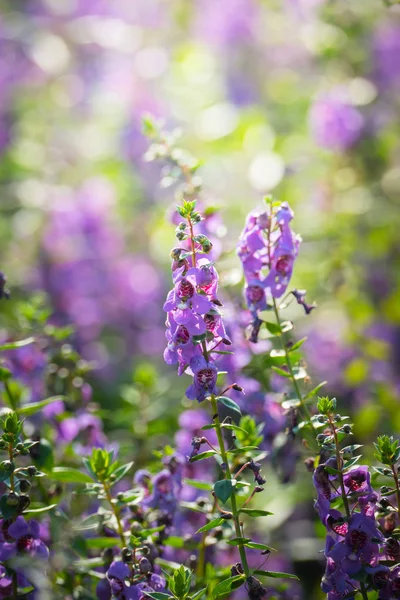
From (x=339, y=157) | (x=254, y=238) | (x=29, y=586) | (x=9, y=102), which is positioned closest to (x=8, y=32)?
(x=9, y=102)

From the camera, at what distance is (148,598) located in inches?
49.1

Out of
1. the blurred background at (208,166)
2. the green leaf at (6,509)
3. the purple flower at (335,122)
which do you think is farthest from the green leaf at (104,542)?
the purple flower at (335,122)

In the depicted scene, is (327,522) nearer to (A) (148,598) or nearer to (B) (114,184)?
(A) (148,598)

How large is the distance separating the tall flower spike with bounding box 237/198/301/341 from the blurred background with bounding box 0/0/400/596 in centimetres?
101

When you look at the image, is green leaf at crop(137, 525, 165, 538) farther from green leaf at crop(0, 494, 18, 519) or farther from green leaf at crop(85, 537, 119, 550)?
green leaf at crop(0, 494, 18, 519)

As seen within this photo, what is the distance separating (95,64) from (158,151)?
337 centimetres

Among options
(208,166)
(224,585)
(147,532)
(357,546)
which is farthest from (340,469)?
(208,166)

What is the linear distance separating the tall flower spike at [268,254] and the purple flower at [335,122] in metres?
1.73

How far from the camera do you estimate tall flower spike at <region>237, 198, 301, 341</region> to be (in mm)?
1407

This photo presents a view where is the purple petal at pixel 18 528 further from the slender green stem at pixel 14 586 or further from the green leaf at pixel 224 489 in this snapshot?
the green leaf at pixel 224 489

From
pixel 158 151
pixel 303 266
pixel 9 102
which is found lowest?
pixel 303 266

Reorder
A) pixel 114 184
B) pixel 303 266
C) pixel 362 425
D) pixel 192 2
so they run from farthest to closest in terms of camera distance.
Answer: pixel 192 2
pixel 114 184
pixel 303 266
pixel 362 425

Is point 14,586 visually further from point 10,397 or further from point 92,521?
point 10,397

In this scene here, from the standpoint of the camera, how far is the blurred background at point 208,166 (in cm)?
301
